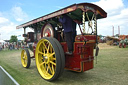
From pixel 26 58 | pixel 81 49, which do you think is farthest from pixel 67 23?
pixel 26 58

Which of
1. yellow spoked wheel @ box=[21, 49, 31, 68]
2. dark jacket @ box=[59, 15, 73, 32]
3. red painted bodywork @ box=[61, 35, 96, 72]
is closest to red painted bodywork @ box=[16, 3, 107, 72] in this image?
red painted bodywork @ box=[61, 35, 96, 72]

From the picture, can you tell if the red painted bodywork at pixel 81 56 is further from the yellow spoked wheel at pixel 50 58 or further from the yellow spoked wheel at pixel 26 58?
the yellow spoked wheel at pixel 26 58

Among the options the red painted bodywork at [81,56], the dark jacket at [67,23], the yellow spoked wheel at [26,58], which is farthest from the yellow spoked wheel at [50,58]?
the yellow spoked wheel at [26,58]

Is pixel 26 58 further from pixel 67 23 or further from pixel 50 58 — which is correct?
pixel 67 23

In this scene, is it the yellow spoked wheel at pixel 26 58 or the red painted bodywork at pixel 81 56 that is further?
the yellow spoked wheel at pixel 26 58

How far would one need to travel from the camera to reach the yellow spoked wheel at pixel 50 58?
3.31 metres

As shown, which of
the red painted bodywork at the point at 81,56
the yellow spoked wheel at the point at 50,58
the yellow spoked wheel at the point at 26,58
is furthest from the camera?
the yellow spoked wheel at the point at 26,58

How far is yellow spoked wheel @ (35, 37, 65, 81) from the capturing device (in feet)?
10.9

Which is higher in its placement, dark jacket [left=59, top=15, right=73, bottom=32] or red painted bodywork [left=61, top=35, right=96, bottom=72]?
dark jacket [left=59, top=15, right=73, bottom=32]

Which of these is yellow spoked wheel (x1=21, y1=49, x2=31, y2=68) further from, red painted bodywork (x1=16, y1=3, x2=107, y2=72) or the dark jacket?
the dark jacket

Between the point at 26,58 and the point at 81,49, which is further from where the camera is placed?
the point at 26,58

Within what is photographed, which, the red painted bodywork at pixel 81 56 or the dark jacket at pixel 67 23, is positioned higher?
the dark jacket at pixel 67 23

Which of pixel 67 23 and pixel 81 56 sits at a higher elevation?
pixel 67 23

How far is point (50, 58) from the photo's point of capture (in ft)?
12.4
